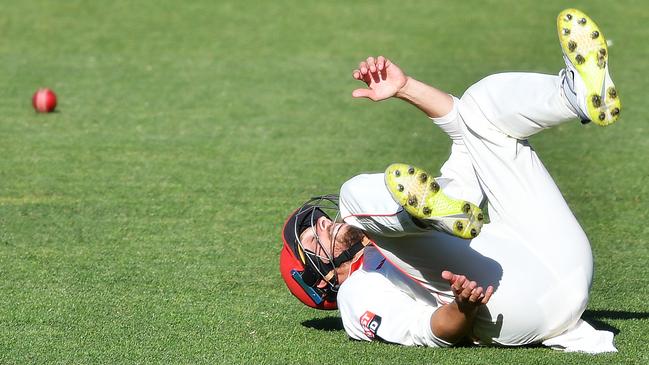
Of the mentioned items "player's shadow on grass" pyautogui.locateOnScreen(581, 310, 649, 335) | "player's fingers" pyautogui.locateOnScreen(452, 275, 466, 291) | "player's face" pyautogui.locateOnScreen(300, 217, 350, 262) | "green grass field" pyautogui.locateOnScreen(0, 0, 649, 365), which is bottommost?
"green grass field" pyautogui.locateOnScreen(0, 0, 649, 365)

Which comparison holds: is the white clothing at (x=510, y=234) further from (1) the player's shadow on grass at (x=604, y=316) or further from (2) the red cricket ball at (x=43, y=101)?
(2) the red cricket ball at (x=43, y=101)

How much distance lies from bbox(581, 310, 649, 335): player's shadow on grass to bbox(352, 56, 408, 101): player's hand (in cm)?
149

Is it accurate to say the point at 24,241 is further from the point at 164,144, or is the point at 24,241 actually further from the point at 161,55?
the point at 161,55

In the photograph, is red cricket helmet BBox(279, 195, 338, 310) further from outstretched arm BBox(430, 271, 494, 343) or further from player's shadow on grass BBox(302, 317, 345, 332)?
outstretched arm BBox(430, 271, 494, 343)

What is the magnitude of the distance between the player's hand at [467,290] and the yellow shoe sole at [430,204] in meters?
0.17

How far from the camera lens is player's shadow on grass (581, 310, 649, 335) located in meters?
4.79

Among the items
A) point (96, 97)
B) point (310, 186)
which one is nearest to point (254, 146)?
point (310, 186)

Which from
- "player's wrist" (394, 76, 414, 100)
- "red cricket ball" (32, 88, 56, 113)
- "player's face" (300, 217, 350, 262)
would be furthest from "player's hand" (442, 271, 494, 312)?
"red cricket ball" (32, 88, 56, 113)

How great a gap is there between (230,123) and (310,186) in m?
2.18

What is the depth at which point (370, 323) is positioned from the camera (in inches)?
177

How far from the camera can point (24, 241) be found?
20.3ft

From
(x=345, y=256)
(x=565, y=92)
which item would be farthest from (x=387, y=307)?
(x=565, y=92)

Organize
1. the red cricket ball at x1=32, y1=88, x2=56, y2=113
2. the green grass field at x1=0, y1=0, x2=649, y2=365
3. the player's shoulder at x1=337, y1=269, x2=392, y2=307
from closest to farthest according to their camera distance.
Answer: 1. the player's shoulder at x1=337, y1=269, x2=392, y2=307
2. the green grass field at x1=0, y1=0, x2=649, y2=365
3. the red cricket ball at x1=32, y1=88, x2=56, y2=113

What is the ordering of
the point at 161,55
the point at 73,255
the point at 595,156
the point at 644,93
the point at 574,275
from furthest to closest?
the point at 161,55 → the point at 644,93 → the point at 595,156 → the point at 73,255 → the point at 574,275
